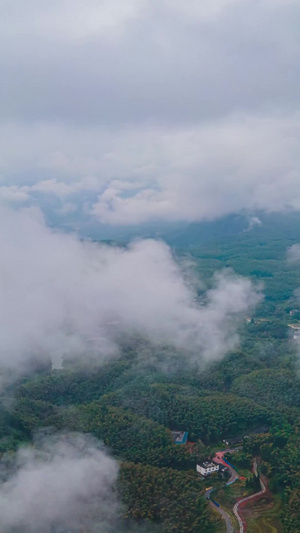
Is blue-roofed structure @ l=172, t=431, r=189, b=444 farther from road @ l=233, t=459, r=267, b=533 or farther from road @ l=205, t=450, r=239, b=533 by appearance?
road @ l=233, t=459, r=267, b=533

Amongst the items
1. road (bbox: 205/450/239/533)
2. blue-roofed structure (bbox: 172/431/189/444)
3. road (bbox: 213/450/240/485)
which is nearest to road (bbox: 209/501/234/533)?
road (bbox: 205/450/239/533)

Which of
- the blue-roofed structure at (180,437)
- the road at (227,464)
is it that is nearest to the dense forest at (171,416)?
the blue-roofed structure at (180,437)

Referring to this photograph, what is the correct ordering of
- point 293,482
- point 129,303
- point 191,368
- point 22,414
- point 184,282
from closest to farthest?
1. point 293,482
2. point 22,414
3. point 191,368
4. point 129,303
5. point 184,282

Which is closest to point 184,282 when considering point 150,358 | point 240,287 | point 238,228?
point 240,287

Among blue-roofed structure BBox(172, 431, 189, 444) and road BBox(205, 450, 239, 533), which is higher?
blue-roofed structure BBox(172, 431, 189, 444)

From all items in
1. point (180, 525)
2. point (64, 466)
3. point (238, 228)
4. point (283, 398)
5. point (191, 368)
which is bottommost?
point (180, 525)

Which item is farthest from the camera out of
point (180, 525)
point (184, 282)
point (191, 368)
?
point (184, 282)

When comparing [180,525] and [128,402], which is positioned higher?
[128,402]

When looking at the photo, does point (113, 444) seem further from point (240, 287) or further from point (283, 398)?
point (240, 287)
